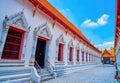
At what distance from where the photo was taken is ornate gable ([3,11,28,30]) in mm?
6055

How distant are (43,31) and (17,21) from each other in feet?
8.28

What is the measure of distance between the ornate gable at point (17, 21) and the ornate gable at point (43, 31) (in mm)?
1059

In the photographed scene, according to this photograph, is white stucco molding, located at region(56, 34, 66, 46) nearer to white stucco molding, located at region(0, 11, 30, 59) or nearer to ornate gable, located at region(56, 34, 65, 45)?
ornate gable, located at region(56, 34, 65, 45)

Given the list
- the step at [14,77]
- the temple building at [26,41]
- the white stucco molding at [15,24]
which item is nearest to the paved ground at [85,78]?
the temple building at [26,41]

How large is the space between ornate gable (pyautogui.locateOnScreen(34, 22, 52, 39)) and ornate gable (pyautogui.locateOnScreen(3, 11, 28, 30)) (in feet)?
3.48

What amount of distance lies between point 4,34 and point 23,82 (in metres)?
2.65

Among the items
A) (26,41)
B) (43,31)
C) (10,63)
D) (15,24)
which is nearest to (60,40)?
(43,31)

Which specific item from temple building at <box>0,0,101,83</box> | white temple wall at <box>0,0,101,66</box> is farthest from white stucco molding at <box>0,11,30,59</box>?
white temple wall at <box>0,0,101,66</box>

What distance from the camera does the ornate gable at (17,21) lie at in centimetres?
605

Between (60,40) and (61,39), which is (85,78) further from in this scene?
(61,39)

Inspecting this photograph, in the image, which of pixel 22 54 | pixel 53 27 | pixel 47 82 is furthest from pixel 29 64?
pixel 53 27

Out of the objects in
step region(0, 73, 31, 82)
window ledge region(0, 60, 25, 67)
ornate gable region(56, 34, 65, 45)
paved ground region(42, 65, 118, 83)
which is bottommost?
paved ground region(42, 65, 118, 83)

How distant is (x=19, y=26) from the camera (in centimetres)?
669

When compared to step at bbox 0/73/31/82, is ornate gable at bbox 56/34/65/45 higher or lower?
higher
